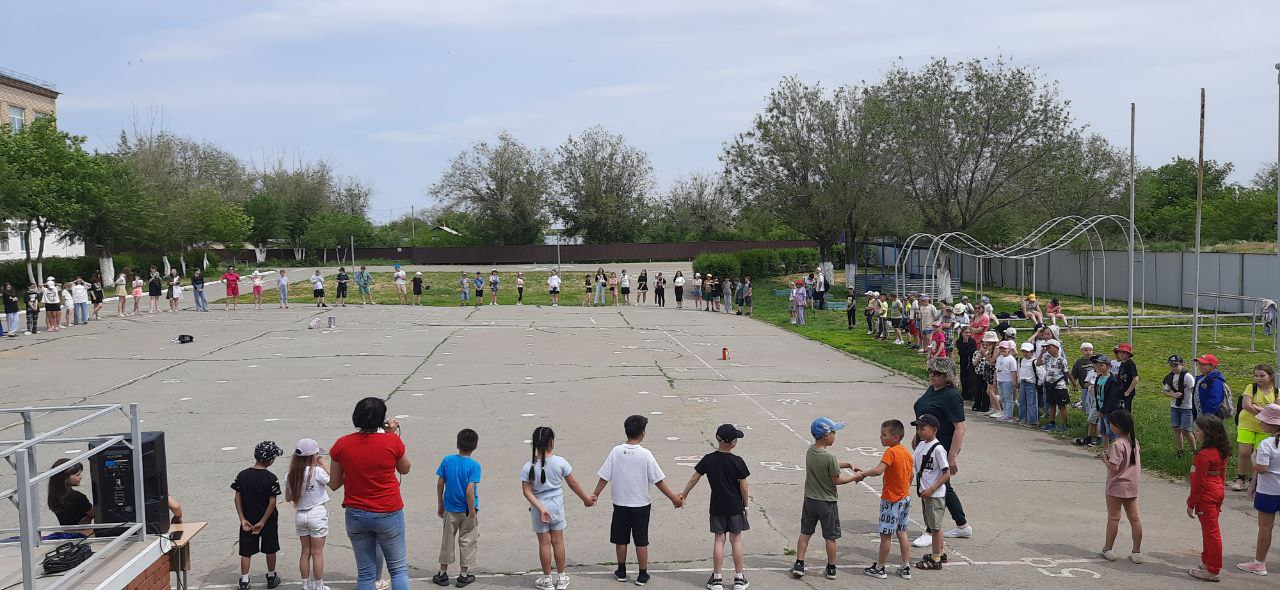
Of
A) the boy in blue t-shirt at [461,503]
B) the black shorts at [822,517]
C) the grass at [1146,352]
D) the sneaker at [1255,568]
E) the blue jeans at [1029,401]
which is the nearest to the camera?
the boy in blue t-shirt at [461,503]

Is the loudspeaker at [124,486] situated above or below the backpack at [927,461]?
above

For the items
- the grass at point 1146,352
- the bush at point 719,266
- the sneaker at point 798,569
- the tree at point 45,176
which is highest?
the tree at point 45,176

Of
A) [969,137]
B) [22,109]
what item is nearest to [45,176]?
[22,109]

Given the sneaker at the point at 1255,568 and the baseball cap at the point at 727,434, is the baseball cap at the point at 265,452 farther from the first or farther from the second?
the sneaker at the point at 1255,568

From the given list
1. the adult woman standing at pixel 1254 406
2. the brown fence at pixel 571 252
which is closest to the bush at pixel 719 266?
the brown fence at pixel 571 252

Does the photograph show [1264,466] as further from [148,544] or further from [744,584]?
[148,544]

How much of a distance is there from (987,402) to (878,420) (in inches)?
90.1

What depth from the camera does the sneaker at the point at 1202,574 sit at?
7.35 m

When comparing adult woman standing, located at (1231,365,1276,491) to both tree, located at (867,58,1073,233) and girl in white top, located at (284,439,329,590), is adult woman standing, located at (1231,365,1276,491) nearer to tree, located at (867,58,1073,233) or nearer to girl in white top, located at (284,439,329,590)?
girl in white top, located at (284,439,329,590)

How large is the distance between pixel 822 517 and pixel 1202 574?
3.24m

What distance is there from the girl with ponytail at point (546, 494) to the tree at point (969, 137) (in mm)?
36758

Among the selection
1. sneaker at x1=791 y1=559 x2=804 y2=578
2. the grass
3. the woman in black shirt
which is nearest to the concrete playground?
sneaker at x1=791 y1=559 x2=804 y2=578

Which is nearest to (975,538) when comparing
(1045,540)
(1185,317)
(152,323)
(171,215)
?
(1045,540)

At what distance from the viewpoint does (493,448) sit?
39.2 ft
